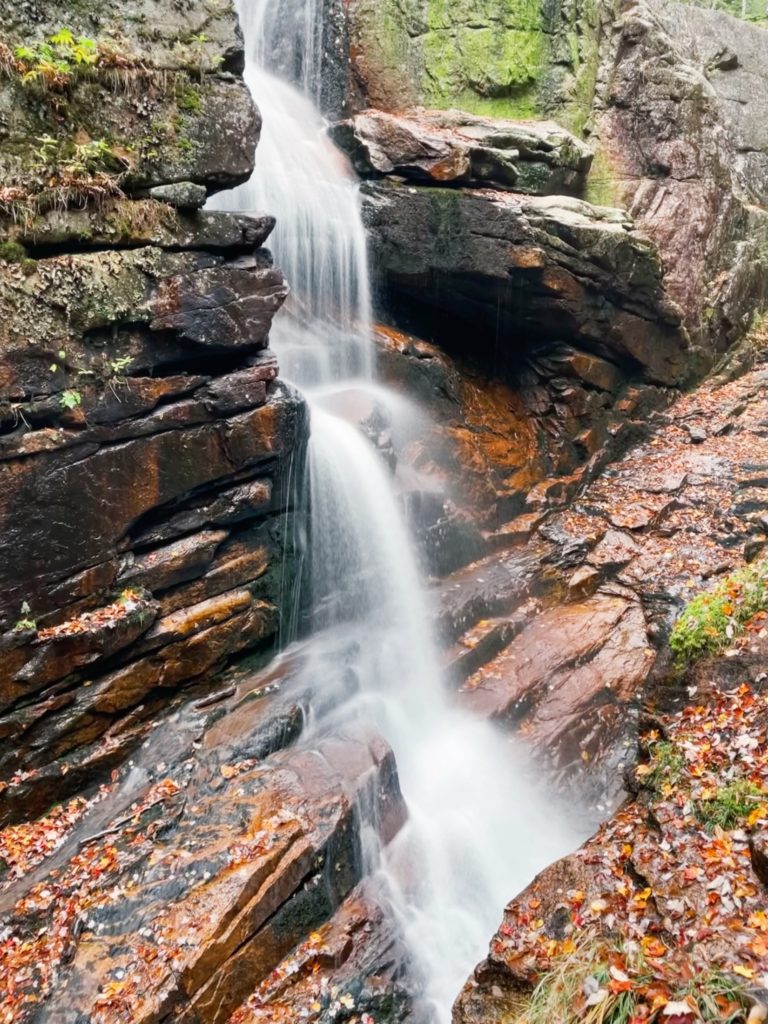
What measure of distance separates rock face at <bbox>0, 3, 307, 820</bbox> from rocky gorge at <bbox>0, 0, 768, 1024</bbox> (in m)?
0.04

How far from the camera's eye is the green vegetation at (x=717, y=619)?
21.3ft

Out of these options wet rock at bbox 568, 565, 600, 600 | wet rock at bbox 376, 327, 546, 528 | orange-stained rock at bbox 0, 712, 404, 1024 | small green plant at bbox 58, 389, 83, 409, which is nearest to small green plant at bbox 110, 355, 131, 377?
small green plant at bbox 58, 389, 83, 409

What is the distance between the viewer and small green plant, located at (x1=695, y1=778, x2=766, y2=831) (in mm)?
4617

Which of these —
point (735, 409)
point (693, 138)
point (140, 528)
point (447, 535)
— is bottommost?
point (447, 535)

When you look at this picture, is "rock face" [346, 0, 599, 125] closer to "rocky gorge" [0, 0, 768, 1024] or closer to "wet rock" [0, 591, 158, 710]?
"rocky gorge" [0, 0, 768, 1024]

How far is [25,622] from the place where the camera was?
6.25 meters

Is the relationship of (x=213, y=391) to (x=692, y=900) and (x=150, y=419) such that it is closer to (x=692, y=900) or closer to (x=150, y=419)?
(x=150, y=419)

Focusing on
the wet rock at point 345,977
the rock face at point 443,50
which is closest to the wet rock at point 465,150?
the rock face at point 443,50

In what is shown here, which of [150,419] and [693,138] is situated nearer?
[150,419]

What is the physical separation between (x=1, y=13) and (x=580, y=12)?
11980mm

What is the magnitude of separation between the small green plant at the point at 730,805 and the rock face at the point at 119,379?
5.19m

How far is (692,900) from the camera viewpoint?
4215 mm

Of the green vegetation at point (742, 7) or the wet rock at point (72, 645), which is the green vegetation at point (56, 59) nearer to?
the wet rock at point (72, 645)

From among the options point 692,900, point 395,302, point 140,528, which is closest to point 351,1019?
point 692,900
